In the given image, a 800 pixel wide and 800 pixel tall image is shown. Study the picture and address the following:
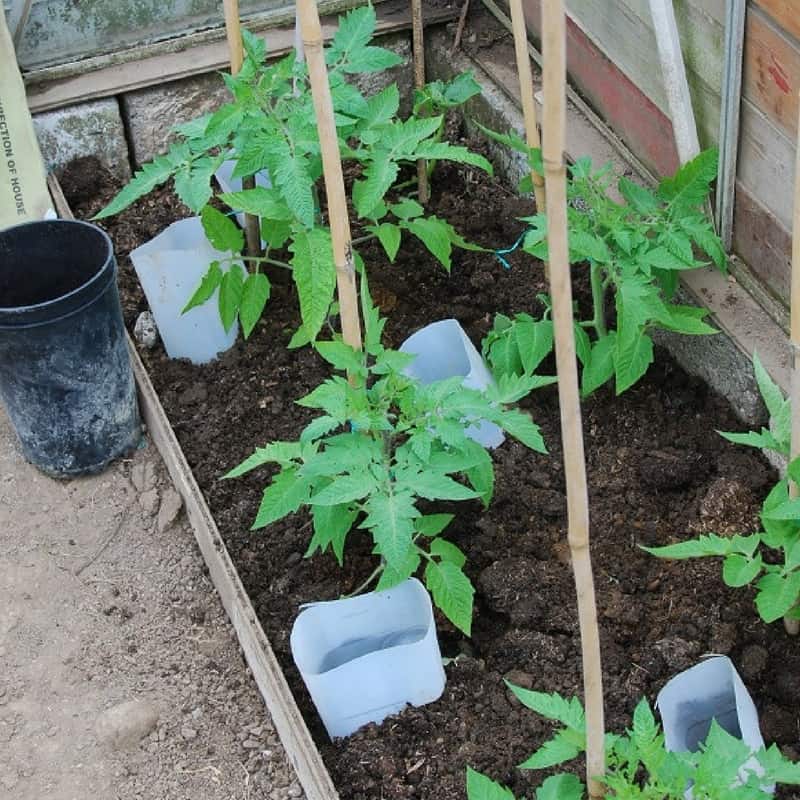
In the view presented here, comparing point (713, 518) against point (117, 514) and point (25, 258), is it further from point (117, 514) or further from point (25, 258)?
point (25, 258)

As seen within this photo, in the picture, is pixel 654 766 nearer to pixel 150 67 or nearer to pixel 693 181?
pixel 693 181

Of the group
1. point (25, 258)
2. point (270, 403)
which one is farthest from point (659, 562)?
point (25, 258)

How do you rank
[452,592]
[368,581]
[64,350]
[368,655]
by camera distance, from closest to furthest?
[368,655] → [452,592] → [368,581] → [64,350]

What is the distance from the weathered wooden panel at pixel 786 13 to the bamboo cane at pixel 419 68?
3.85 feet

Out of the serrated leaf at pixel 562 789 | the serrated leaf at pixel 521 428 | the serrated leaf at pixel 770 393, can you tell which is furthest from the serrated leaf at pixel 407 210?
the serrated leaf at pixel 562 789

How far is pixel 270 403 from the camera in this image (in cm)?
341

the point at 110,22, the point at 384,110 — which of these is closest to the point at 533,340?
the point at 384,110

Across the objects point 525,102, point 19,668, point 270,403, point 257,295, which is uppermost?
point 525,102

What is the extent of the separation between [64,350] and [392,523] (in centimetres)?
116

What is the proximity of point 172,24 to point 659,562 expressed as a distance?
Result: 247 cm

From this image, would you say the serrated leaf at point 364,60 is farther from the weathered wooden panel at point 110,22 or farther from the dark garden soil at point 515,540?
the weathered wooden panel at point 110,22

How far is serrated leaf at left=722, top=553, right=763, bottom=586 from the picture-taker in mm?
2422

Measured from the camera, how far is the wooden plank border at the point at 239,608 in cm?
257

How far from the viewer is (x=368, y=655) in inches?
99.7
